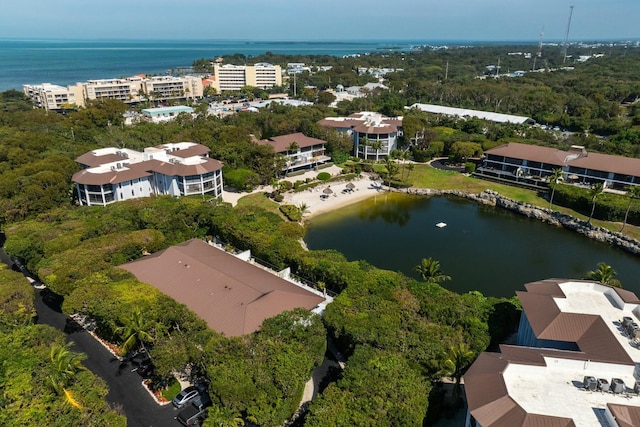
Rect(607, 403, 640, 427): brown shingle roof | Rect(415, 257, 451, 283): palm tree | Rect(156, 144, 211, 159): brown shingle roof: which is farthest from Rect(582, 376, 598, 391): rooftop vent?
Rect(156, 144, 211, 159): brown shingle roof

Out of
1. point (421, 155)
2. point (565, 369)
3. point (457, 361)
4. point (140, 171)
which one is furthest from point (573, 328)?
point (421, 155)

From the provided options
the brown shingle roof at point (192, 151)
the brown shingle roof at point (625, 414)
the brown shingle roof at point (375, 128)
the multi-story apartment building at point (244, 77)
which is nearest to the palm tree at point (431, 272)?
the brown shingle roof at point (625, 414)

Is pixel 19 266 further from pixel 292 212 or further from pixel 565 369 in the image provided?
pixel 565 369

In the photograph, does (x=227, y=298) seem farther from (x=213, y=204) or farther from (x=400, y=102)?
(x=400, y=102)

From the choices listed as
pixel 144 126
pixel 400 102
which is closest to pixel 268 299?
pixel 144 126

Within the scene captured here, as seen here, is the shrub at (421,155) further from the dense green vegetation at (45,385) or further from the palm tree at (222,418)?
the dense green vegetation at (45,385)

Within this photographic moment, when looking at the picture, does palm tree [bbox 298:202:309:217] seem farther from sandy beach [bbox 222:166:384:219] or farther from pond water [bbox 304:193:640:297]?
pond water [bbox 304:193:640:297]
